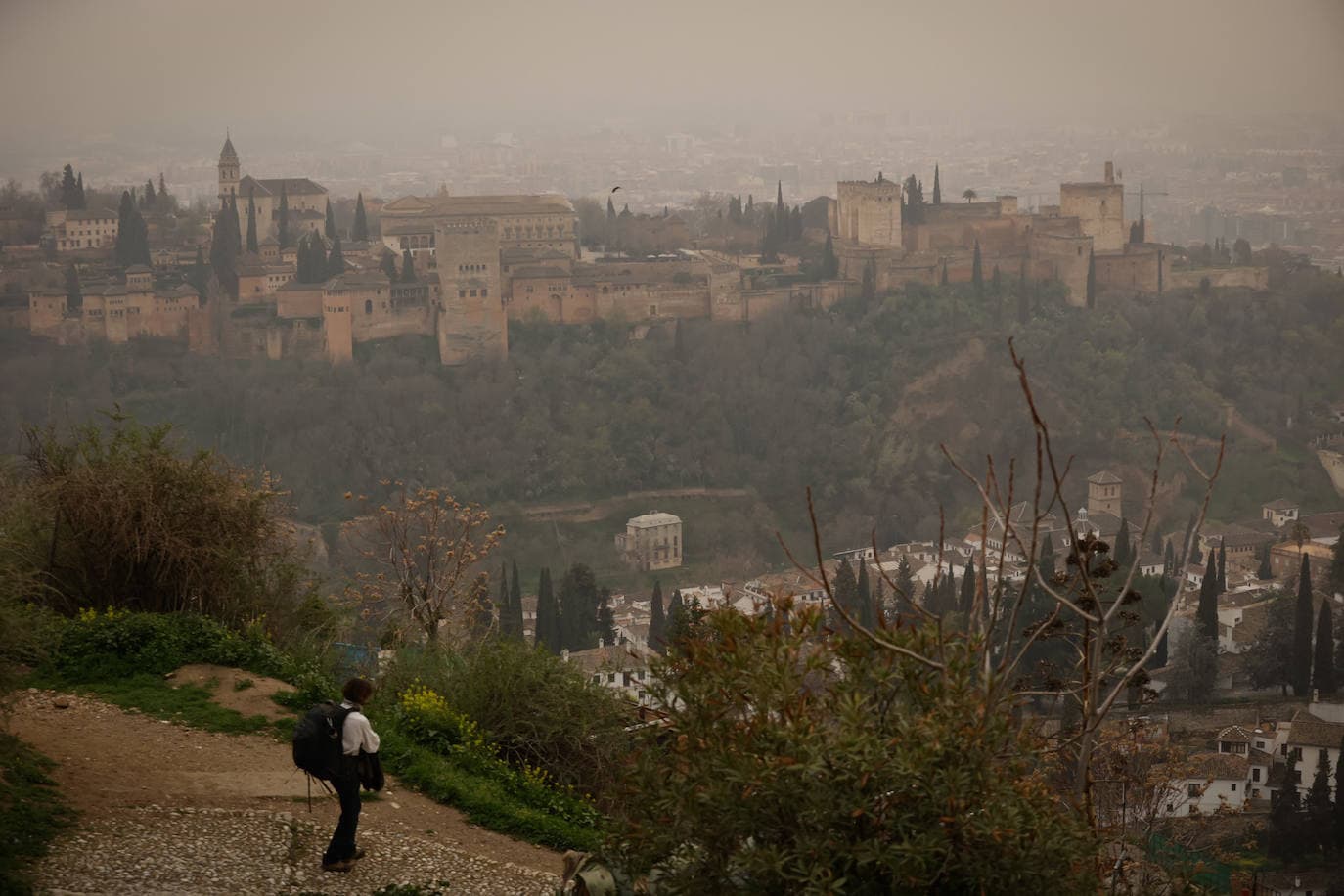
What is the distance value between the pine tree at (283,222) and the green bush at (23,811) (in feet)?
144

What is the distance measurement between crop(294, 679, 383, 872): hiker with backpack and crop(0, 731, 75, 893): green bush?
833 mm

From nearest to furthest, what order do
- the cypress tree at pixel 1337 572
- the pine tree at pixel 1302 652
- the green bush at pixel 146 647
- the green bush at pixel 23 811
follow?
the green bush at pixel 23 811 → the green bush at pixel 146 647 → the pine tree at pixel 1302 652 → the cypress tree at pixel 1337 572

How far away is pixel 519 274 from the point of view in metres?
44.4

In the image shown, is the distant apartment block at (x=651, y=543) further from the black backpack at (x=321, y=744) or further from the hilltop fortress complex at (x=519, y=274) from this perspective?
the black backpack at (x=321, y=744)

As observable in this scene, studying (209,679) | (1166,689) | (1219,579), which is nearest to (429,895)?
(209,679)

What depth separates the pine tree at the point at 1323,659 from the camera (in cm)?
2044

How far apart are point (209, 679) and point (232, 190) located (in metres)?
49.3

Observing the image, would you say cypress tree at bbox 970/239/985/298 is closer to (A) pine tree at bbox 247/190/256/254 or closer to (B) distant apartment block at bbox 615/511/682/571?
(B) distant apartment block at bbox 615/511/682/571

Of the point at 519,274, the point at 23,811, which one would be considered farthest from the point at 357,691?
the point at 519,274

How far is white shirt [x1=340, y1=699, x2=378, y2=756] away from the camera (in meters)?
4.87

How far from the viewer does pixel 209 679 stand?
6.72 metres

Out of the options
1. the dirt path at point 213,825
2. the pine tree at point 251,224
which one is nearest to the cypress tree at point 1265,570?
the dirt path at point 213,825

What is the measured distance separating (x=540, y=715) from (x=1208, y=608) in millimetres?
17109

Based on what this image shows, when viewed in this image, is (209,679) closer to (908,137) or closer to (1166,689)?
(1166,689)
